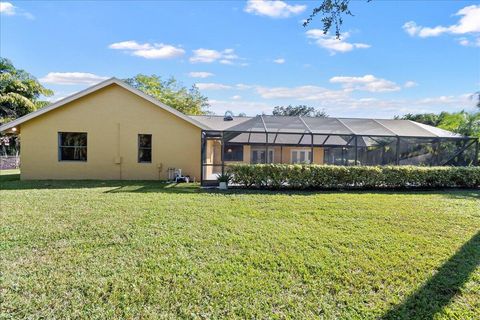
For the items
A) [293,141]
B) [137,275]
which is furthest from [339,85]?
[137,275]

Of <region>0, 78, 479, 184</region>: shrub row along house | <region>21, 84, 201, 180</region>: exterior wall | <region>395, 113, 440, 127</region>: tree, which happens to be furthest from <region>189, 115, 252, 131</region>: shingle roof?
<region>395, 113, 440, 127</region>: tree

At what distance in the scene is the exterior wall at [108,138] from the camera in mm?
13477

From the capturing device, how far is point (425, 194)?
399 inches

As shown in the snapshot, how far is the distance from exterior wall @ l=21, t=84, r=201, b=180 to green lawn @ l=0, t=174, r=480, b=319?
20.5 ft

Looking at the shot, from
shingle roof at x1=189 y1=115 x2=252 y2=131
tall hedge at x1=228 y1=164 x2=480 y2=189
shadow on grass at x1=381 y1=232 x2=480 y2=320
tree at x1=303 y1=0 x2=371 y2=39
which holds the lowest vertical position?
shadow on grass at x1=381 y1=232 x2=480 y2=320

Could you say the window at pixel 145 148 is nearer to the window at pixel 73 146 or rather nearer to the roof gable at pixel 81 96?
the roof gable at pixel 81 96

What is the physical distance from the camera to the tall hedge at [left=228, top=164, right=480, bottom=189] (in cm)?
1059

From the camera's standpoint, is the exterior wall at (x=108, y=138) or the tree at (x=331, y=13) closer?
the tree at (x=331, y=13)

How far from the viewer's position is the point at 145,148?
13.9 meters

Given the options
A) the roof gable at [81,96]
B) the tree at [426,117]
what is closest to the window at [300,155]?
the roof gable at [81,96]

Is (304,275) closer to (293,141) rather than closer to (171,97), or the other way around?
(293,141)

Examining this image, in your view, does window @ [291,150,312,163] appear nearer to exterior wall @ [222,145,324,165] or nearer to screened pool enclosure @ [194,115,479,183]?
exterior wall @ [222,145,324,165]

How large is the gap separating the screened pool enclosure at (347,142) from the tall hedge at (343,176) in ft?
6.02

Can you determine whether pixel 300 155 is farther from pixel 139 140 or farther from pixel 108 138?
pixel 108 138
